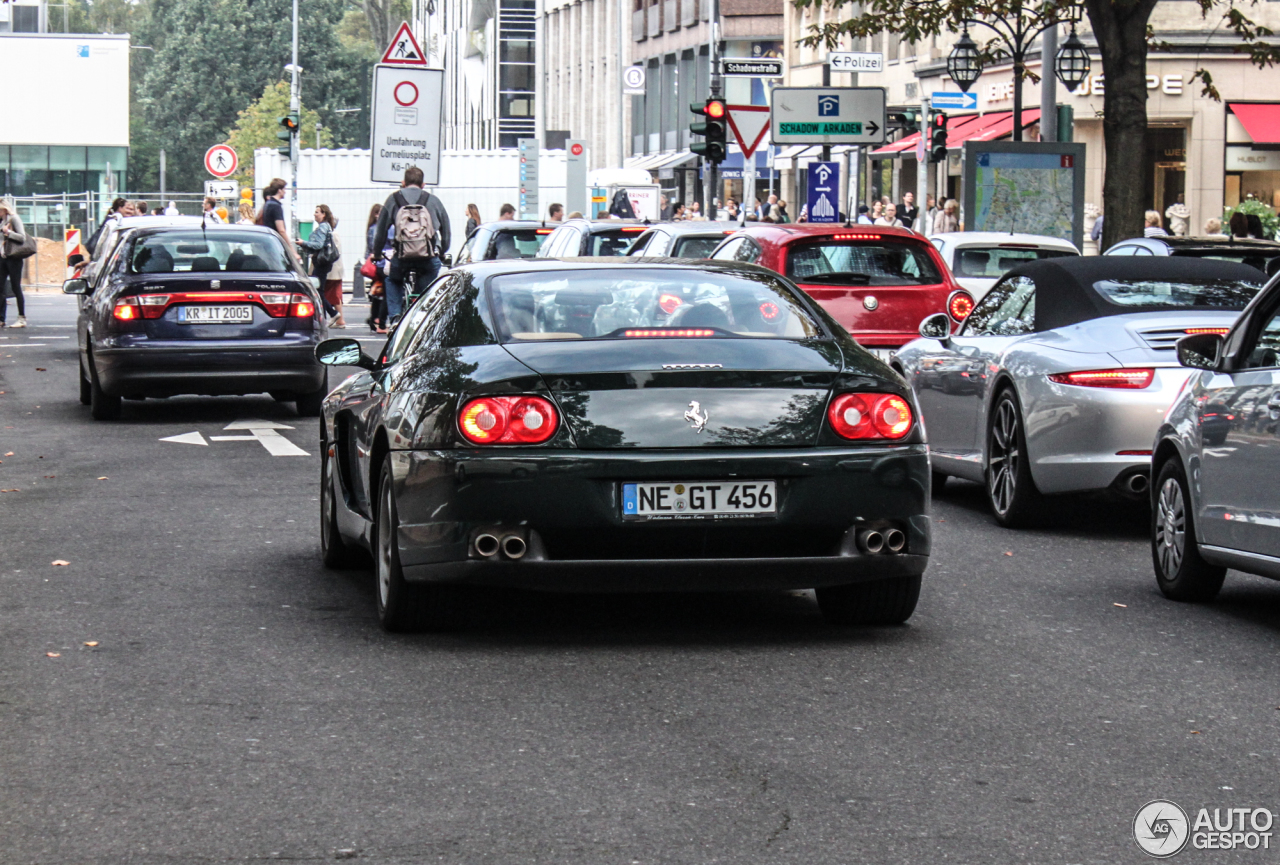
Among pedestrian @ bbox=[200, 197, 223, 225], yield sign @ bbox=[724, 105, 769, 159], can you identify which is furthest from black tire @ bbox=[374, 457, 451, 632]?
yield sign @ bbox=[724, 105, 769, 159]

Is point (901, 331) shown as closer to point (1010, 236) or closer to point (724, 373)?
point (1010, 236)

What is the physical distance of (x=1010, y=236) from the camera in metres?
21.6

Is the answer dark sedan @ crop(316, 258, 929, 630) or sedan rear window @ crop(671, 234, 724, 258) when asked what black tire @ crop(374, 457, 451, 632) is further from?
sedan rear window @ crop(671, 234, 724, 258)

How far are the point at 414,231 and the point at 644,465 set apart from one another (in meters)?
18.3

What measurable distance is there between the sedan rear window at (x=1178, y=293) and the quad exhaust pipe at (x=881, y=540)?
4.07 metres

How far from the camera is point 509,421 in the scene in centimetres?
703

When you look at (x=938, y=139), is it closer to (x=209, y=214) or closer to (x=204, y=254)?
(x=209, y=214)

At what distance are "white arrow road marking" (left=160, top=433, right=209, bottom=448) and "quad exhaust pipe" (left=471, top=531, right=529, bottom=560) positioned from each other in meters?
8.36

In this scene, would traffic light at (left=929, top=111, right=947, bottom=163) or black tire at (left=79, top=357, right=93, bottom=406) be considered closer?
black tire at (left=79, top=357, right=93, bottom=406)

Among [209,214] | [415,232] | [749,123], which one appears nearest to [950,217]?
[749,123]

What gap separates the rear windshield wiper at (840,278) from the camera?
16.5 m

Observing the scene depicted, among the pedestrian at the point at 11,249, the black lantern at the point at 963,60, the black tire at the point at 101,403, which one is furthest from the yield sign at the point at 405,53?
the black tire at the point at 101,403

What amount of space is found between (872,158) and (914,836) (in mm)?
50677

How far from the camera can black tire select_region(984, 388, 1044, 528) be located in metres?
10.8
